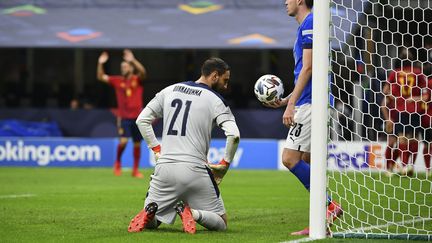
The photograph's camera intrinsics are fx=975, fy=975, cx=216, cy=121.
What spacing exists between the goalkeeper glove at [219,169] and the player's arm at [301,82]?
678mm

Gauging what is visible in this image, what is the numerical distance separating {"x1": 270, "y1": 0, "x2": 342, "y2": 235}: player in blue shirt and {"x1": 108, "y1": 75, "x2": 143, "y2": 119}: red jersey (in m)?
9.22

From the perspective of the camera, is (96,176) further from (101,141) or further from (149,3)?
(149,3)

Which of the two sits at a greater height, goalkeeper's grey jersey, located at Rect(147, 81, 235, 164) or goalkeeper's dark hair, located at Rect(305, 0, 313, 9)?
goalkeeper's dark hair, located at Rect(305, 0, 313, 9)

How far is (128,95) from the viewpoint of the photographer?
60.4ft

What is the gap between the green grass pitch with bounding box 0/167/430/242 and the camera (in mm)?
8727

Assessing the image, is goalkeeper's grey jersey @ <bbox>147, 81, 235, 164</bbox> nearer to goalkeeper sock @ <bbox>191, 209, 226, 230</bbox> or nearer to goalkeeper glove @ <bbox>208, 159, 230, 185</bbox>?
goalkeeper glove @ <bbox>208, 159, 230, 185</bbox>

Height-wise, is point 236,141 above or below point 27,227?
above

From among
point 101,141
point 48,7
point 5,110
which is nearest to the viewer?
point 101,141

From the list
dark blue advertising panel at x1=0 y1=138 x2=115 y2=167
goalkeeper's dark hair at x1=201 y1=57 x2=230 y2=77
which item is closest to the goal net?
goalkeeper's dark hair at x1=201 y1=57 x2=230 y2=77

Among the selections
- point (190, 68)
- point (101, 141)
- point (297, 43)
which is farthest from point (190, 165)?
point (190, 68)

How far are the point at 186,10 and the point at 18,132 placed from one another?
231 inches

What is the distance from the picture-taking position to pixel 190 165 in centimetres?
895

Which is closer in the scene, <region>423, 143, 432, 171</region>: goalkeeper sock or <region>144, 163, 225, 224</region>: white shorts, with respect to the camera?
<region>144, 163, 225, 224</region>: white shorts

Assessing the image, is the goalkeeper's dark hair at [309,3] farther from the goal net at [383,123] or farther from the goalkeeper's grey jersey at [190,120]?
the goalkeeper's grey jersey at [190,120]
